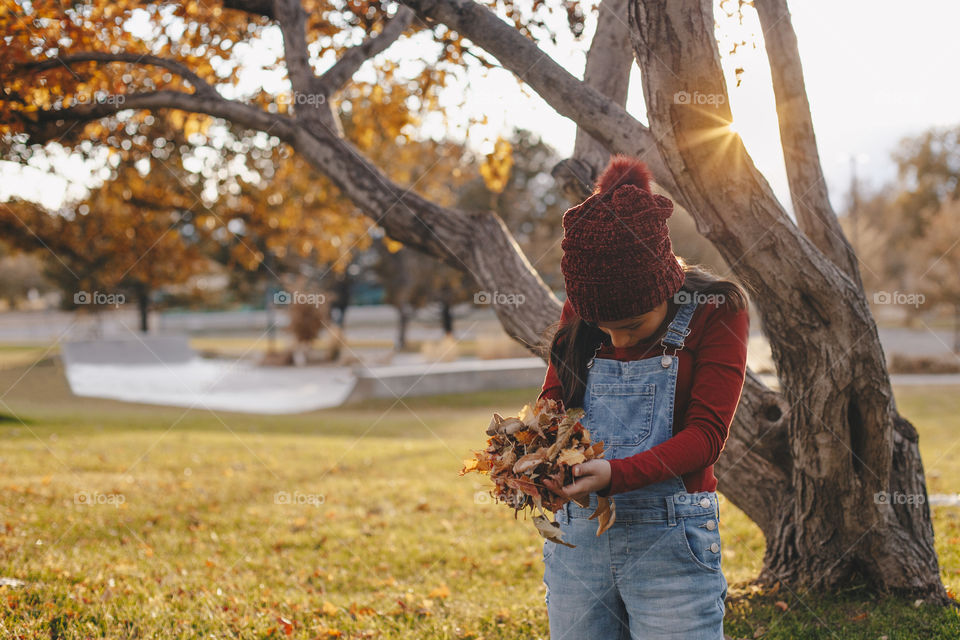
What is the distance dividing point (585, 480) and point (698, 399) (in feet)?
1.21

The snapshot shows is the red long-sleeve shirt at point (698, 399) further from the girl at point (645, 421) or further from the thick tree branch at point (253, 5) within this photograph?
the thick tree branch at point (253, 5)

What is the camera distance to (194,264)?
12.7m

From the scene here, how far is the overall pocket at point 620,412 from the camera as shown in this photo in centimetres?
196

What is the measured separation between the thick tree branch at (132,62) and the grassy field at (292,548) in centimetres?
294

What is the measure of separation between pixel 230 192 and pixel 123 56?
260 inches

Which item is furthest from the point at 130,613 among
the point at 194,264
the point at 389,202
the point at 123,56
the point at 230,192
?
the point at 194,264

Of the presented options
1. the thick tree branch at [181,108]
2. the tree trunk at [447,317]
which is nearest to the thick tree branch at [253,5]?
the thick tree branch at [181,108]
